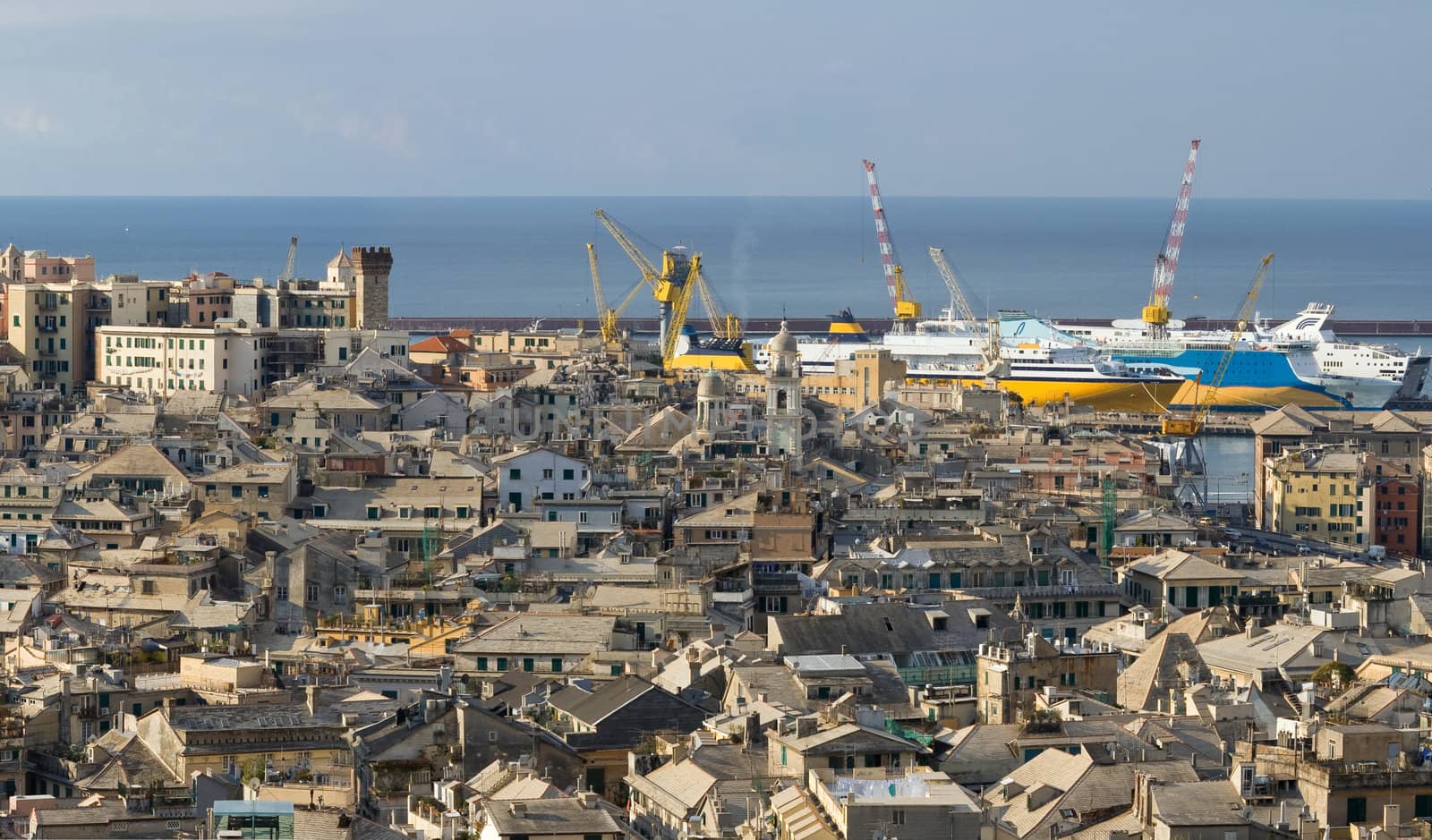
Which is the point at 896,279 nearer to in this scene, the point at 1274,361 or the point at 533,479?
the point at 1274,361

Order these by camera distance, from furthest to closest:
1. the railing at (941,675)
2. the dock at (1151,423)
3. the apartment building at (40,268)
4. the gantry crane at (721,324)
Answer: the gantry crane at (721,324) → the dock at (1151,423) → the apartment building at (40,268) → the railing at (941,675)

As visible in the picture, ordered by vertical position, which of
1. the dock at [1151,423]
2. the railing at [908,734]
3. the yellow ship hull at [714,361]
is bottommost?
the railing at [908,734]

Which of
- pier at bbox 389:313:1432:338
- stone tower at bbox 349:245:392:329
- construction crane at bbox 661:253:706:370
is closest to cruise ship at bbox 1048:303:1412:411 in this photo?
pier at bbox 389:313:1432:338

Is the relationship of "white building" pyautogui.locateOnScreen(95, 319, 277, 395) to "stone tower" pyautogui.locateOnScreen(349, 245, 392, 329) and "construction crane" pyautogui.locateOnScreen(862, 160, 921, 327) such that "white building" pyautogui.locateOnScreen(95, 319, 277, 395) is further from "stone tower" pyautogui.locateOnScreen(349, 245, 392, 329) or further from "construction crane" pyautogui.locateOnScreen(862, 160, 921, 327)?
"construction crane" pyautogui.locateOnScreen(862, 160, 921, 327)

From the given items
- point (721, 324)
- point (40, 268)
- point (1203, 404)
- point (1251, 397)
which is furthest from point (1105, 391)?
point (40, 268)

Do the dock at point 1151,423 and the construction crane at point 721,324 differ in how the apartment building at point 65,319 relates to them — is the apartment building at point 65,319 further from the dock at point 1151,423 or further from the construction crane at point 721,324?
the construction crane at point 721,324

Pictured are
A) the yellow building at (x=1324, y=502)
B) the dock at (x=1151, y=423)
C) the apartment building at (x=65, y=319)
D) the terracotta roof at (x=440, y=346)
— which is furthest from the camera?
the dock at (x=1151, y=423)

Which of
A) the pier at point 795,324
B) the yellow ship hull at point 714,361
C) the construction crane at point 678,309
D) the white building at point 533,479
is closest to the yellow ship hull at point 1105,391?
the yellow ship hull at point 714,361
